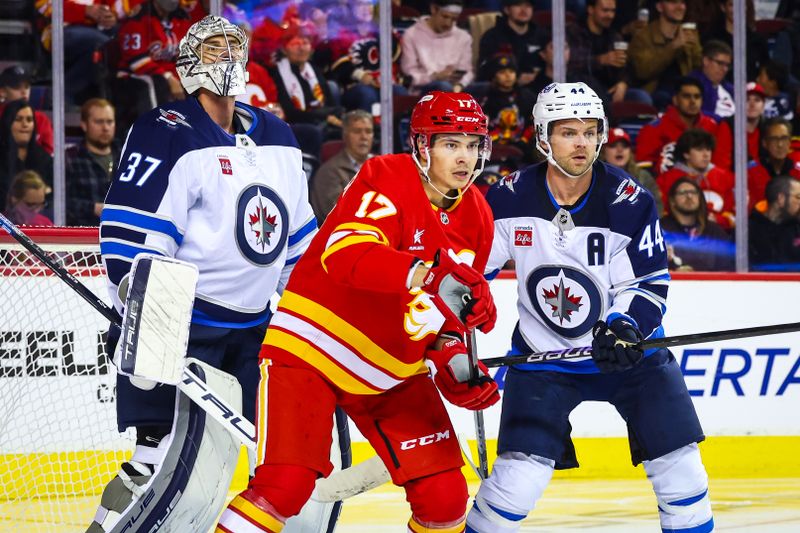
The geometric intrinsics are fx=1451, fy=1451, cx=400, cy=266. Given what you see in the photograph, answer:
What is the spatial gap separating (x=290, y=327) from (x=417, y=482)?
382 mm

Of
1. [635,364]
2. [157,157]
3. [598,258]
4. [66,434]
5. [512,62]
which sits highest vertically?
[512,62]

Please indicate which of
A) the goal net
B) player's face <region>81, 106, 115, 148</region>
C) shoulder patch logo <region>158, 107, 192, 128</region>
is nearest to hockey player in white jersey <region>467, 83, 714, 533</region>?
shoulder patch logo <region>158, 107, 192, 128</region>

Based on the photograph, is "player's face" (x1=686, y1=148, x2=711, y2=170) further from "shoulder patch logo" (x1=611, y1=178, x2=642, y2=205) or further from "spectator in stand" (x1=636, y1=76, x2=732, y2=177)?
"shoulder patch logo" (x1=611, y1=178, x2=642, y2=205)

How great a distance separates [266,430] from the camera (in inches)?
105

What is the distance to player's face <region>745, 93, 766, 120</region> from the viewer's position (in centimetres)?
621

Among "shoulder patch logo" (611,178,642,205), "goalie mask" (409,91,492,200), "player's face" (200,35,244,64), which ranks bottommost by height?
"shoulder patch logo" (611,178,642,205)

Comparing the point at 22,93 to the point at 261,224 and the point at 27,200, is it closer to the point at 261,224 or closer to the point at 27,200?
the point at 27,200

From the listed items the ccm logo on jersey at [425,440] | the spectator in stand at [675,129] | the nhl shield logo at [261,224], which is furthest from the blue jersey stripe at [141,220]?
the spectator in stand at [675,129]

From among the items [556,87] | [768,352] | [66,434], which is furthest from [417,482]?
[768,352]

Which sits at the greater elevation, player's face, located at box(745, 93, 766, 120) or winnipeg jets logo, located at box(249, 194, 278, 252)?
player's face, located at box(745, 93, 766, 120)

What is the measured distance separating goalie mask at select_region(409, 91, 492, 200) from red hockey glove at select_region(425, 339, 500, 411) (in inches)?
11.7

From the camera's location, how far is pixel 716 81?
6199mm

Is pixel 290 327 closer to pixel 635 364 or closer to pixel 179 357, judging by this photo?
pixel 179 357

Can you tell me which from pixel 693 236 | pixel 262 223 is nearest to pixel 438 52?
pixel 693 236
